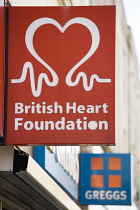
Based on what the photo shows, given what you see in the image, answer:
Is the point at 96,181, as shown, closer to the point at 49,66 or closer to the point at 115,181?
the point at 115,181

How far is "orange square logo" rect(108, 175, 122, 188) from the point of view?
21.3 meters

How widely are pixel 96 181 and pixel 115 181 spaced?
450mm

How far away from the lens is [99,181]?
2138 cm

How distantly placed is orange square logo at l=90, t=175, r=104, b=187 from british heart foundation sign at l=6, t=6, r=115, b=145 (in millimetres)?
11374

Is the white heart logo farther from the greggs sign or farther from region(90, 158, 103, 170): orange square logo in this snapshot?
region(90, 158, 103, 170): orange square logo

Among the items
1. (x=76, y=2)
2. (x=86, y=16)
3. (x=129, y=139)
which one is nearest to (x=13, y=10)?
(x=86, y=16)

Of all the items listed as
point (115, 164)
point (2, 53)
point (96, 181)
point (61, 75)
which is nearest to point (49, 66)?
point (61, 75)

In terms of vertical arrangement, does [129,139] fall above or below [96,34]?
above

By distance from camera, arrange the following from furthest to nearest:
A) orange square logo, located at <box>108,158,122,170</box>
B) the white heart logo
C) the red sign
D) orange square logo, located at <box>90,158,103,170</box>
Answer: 1. orange square logo, located at <box>90,158,103,170</box>
2. orange square logo, located at <box>108,158,122,170</box>
3. the white heart logo
4. the red sign

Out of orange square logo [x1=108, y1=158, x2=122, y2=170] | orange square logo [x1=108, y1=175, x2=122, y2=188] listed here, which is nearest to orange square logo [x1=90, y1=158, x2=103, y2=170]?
orange square logo [x1=108, y1=158, x2=122, y2=170]

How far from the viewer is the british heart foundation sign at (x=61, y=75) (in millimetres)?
9797

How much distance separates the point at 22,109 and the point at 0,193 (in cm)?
310

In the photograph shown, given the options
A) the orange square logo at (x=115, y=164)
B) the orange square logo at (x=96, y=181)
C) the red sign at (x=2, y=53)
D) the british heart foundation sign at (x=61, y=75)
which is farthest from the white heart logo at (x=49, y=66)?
the orange square logo at (x=96, y=181)

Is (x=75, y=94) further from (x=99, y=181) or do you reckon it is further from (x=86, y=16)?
(x=99, y=181)
